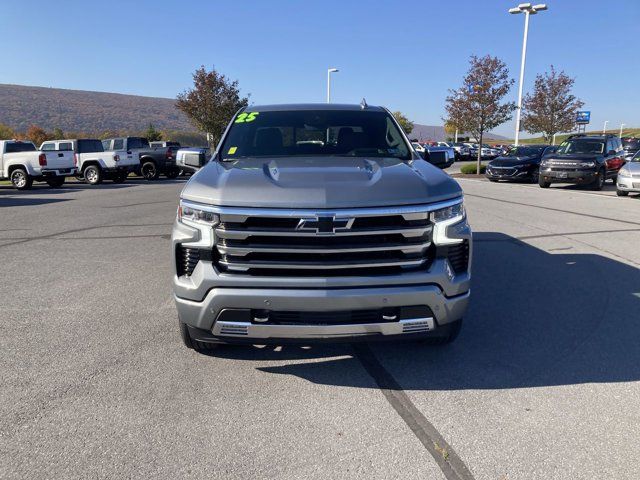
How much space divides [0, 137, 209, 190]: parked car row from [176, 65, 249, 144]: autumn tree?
15.2 meters

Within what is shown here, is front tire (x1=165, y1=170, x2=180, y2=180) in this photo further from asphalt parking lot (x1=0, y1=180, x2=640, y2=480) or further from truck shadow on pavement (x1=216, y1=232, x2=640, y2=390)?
truck shadow on pavement (x1=216, y1=232, x2=640, y2=390)

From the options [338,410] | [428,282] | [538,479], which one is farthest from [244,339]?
[538,479]

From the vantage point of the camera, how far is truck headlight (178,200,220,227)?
3109 mm

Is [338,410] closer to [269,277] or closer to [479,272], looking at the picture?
[269,277]

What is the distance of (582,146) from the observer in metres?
19.0

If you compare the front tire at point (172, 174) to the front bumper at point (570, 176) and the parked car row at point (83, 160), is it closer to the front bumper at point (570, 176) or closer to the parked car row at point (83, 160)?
the parked car row at point (83, 160)

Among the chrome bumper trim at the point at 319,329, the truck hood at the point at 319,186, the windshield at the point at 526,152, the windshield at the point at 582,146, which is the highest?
the windshield at the point at 582,146

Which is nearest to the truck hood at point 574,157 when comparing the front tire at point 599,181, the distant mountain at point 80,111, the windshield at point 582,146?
the front tire at point 599,181

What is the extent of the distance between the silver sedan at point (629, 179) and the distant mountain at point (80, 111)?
74.3 meters

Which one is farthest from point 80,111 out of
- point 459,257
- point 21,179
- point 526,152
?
point 459,257

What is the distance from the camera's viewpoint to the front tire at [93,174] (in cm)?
2262

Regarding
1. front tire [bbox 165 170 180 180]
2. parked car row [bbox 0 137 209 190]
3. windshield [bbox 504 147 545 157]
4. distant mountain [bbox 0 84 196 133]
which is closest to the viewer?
parked car row [bbox 0 137 209 190]

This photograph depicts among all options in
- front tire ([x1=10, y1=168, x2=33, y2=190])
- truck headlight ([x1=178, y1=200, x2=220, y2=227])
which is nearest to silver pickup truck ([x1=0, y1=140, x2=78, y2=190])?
front tire ([x1=10, y1=168, x2=33, y2=190])

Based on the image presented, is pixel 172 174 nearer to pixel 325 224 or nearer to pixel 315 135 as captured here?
pixel 315 135
